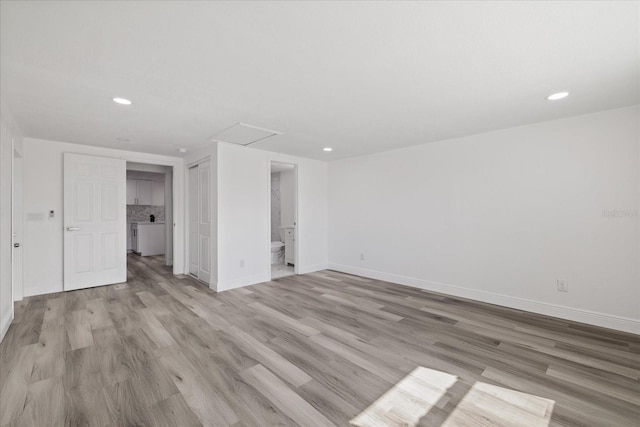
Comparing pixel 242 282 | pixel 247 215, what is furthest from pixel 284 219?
pixel 242 282

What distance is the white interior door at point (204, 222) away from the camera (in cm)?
464

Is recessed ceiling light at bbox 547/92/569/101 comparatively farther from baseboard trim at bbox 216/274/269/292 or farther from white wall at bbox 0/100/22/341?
white wall at bbox 0/100/22/341

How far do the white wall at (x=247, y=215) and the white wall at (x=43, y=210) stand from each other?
2.44m

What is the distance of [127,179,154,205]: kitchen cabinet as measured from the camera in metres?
8.39

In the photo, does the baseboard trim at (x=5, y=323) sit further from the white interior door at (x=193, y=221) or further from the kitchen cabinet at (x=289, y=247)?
the kitchen cabinet at (x=289, y=247)

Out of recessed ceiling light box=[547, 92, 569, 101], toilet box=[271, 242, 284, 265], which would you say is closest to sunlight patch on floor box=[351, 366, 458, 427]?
recessed ceiling light box=[547, 92, 569, 101]

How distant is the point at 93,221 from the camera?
4.53 meters

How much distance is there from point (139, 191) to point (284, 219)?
480 cm

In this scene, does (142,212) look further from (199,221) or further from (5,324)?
(5,324)

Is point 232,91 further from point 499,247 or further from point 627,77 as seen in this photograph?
point 499,247

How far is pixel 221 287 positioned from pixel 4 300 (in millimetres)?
2254

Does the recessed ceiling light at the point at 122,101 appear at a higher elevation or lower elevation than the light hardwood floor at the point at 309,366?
higher

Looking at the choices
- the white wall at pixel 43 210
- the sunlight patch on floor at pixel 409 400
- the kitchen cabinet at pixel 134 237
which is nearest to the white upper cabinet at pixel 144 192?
the kitchen cabinet at pixel 134 237

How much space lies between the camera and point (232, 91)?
2.43 meters
